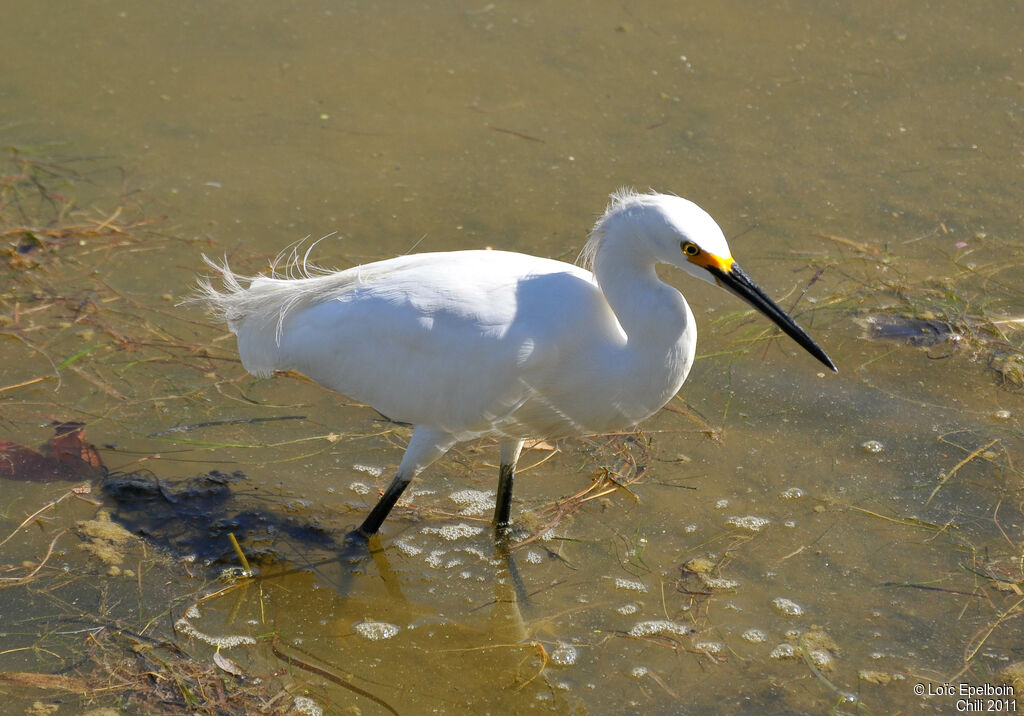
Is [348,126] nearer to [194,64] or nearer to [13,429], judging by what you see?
[194,64]

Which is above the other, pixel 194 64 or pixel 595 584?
pixel 194 64

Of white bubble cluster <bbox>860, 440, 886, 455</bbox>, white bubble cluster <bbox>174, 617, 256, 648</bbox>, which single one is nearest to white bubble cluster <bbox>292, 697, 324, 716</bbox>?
white bubble cluster <bbox>174, 617, 256, 648</bbox>

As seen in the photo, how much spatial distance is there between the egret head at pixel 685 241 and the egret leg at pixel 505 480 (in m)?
0.92

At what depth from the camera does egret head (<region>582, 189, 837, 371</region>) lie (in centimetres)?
311

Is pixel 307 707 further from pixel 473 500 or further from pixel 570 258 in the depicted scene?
pixel 570 258

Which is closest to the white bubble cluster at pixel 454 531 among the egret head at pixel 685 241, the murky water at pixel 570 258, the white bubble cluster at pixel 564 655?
the murky water at pixel 570 258

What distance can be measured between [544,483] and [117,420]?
170 cm

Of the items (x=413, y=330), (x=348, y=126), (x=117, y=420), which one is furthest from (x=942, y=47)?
(x=117, y=420)

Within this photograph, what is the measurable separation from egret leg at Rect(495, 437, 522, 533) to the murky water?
10cm

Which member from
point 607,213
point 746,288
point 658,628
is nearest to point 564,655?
point 658,628

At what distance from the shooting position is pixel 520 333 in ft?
10.9

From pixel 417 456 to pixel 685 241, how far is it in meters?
1.17

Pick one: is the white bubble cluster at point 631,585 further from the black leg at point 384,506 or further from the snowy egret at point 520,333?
the black leg at point 384,506

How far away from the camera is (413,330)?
344 cm
